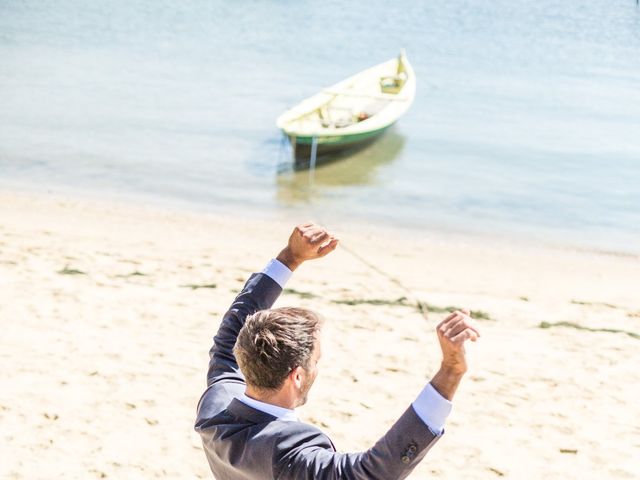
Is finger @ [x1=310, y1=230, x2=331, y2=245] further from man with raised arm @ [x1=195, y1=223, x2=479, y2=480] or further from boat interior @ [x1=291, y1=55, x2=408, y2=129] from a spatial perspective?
boat interior @ [x1=291, y1=55, x2=408, y2=129]

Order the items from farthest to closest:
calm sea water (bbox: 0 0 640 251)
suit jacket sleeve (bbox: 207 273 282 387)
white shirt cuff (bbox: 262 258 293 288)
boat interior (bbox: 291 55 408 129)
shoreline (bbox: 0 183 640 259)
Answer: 1. boat interior (bbox: 291 55 408 129)
2. calm sea water (bbox: 0 0 640 251)
3. shoreline (bbox: 0 183 640 259)
4. white shirt cuff (bbox: 262 258 293 288)
5. suit jacket sleeve (bbox: 207 273 282 387)

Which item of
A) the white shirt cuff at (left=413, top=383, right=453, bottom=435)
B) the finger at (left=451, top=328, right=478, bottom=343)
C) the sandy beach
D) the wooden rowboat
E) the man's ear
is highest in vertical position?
the finger at (left=451, top=328, right=478, bottom=343)

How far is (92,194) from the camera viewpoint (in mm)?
14094

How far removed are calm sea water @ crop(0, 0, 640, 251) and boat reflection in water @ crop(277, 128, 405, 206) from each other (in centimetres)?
5

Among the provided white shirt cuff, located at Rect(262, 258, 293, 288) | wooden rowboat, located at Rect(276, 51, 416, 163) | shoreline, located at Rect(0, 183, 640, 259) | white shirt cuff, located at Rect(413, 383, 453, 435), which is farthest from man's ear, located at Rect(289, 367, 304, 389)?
wooden rowboat, located at Rect(276, 51, 416, 163)

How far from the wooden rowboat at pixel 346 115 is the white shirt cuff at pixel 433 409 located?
13.2 m

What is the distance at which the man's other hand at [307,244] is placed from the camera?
278cm

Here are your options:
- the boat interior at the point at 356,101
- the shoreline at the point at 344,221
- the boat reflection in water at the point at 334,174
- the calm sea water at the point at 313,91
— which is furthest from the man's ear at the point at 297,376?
the boat interior at the point at 356,101

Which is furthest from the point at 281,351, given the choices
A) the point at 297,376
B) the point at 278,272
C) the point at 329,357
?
the point at 329,357

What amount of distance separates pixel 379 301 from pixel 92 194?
7.74 m

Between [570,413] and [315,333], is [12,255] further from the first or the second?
[315,333]

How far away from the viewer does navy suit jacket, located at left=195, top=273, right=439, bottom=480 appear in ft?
6.72

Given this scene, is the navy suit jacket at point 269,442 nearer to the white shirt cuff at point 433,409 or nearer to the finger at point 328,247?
the white shirt cuff at point 433,409

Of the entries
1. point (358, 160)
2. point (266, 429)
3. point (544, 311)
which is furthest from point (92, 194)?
point (266, 429)
